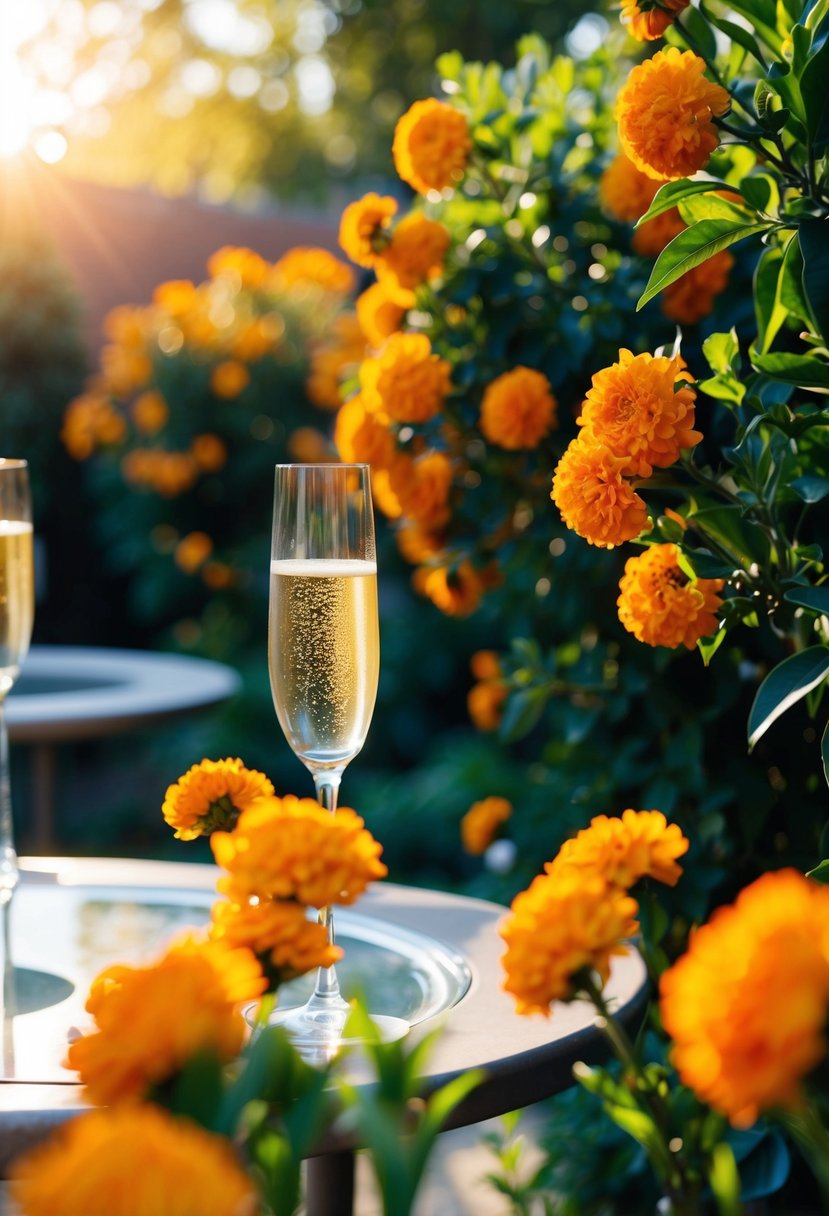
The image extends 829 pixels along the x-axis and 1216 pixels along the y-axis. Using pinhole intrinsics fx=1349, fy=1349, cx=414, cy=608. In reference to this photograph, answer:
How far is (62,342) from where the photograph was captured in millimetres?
7055

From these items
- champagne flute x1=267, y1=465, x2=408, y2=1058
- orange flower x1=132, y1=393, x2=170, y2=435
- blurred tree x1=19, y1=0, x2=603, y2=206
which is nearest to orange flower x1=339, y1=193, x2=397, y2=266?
champagne flute x1=267, y1=465, x2=408, y2=1058

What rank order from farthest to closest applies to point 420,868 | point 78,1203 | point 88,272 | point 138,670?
point 88,272 < point 420,868 < point 138,670 < point 78,1203

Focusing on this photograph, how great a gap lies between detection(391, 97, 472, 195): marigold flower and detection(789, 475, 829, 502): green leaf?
0.94m

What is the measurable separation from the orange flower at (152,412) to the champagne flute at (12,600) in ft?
15.1

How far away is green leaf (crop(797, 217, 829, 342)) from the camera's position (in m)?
1.16

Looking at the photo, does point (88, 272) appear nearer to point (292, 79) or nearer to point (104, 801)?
point (104, 801)

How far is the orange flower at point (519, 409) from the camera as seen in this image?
1921mm

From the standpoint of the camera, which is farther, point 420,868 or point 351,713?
point 420,868

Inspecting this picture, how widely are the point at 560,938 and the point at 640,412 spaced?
57 cm

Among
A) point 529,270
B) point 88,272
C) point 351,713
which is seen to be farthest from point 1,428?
point 351,713

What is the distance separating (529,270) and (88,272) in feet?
26.7

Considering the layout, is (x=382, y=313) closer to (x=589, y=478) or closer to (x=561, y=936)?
(x=589, y=478)

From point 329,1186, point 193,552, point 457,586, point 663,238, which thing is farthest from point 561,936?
point 193,552

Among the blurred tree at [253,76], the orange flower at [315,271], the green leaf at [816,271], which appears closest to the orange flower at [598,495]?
the green leaf at [816,271]
